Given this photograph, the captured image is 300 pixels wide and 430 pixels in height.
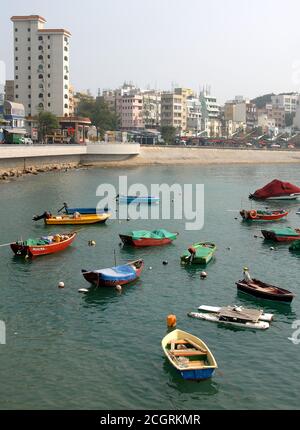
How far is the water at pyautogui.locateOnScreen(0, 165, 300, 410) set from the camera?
22.2 m

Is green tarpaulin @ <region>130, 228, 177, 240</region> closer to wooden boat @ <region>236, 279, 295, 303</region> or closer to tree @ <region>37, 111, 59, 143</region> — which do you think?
wooden boat @ <region>236, 279, 295, 303</region>

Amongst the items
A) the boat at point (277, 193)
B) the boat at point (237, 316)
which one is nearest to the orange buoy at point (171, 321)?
the boat at point (237, 316)

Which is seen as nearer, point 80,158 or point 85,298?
point 85,298

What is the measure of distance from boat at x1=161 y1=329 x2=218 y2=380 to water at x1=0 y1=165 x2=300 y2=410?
43cm

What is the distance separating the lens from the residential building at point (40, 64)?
15725 cm

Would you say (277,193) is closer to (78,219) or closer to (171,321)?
(78,219)

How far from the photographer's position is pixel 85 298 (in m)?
33.2

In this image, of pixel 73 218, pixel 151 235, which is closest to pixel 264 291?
pixel 151 235

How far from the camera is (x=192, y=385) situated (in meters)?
23.0

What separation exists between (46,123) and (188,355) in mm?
121620

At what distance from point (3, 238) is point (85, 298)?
18.1 meters
